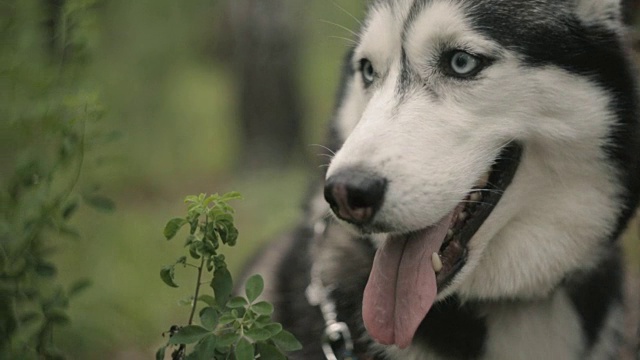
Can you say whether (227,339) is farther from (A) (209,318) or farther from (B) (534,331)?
(B) (534,331)

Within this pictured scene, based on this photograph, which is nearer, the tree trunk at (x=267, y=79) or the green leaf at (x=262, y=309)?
the green leaf at (x=262, y=309)

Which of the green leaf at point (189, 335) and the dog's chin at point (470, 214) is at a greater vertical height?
the dog's chin at point (470, 214)

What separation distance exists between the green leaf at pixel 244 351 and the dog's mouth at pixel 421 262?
18.4 inches

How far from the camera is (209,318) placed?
212 cm

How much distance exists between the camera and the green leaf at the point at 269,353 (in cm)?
216

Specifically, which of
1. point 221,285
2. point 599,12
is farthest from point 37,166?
point 599,12

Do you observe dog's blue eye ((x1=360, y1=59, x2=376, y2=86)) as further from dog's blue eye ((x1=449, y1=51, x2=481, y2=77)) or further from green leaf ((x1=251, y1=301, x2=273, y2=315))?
green leaf ((x1=251, y1=301, x2=273, y2=315))

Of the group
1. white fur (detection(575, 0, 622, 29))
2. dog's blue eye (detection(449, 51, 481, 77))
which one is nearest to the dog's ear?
white fur (detection(575, 0, 622, 29))

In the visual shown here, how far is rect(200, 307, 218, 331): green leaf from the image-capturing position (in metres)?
2.11

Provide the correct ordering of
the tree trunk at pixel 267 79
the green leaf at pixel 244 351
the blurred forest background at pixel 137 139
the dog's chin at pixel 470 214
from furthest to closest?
the tree trunk at pixel 267 79 < the blurred forest background at pixel 137 139 < the dog's chin at pixel 470 214 < the green leaf at pixel 244 351

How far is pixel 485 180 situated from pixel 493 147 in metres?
0.12

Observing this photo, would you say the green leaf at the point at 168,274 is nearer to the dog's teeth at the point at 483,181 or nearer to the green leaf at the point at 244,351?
the green leaf at the point at 244,351

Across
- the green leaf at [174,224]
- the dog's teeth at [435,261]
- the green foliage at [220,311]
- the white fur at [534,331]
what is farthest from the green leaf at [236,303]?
the white fur at [534,331]

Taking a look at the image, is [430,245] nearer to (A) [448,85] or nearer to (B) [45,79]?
(A) [448,85]
